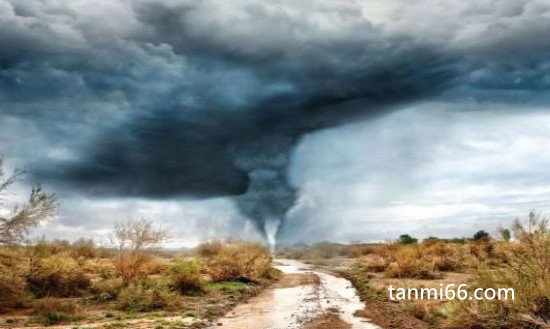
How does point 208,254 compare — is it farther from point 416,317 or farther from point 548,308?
point 548,308

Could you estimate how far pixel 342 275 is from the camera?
4288 centimetres

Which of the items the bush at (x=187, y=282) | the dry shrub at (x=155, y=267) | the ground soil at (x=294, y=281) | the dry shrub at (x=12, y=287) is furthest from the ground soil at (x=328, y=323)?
the dry shrub at (x=155, y=267)

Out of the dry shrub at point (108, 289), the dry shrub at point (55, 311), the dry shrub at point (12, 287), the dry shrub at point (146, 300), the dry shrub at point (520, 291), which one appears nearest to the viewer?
the dry shrub at point (520, 291)

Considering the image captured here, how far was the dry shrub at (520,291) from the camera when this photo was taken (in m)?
14.5

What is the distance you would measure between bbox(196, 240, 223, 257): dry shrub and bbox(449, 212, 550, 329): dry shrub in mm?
41353

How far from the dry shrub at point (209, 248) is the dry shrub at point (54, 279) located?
2791 centimetres

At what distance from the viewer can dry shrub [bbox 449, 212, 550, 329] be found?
47.4ft

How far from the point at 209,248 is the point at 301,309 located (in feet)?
114

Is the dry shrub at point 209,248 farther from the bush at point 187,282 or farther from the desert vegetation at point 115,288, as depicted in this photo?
the bush at point 187,282

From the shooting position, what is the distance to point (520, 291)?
15070 mm

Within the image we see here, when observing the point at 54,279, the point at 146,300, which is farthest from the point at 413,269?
the point at 54,279

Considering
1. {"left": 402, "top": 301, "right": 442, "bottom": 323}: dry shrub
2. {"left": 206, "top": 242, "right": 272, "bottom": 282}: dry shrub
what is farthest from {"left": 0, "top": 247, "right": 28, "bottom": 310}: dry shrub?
{"left": 402, "top": 301, "right": 442, "bottom": 323}: dry shrub

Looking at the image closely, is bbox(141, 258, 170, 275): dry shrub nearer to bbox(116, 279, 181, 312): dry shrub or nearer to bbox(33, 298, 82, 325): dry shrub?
bbox(116, 279, 181, 312): dry shrub

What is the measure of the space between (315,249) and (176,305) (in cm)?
5236
